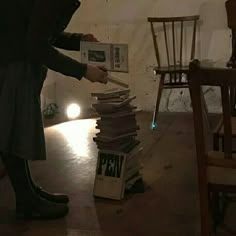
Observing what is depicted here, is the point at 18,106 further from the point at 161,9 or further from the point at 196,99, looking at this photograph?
the point at 161,9

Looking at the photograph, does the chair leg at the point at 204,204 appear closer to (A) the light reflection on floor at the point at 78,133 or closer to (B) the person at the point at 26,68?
(B) the person at the point at 26,68

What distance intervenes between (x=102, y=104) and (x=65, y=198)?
20.9 inches

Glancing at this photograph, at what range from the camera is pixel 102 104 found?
7.98 ft

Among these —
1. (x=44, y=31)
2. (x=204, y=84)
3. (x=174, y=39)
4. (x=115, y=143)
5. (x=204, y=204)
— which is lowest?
(x=204, y=204)

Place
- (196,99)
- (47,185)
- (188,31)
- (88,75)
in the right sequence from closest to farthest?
(196,99) → (88,75) → (47,185) → (188,31)

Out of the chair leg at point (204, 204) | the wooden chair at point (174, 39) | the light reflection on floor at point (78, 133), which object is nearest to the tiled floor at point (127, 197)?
the light reflection on floor at point (78, 133)

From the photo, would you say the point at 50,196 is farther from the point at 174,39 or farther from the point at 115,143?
the point at 174,39

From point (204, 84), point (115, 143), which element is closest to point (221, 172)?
point (204, 84)

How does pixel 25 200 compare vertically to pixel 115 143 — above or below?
below

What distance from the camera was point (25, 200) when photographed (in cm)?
228

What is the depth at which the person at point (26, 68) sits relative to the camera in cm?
195

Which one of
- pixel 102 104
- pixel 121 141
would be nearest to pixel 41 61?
pixel 102 104

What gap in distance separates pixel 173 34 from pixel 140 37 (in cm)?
36

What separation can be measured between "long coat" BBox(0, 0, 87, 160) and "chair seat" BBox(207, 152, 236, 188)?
0.76 m
